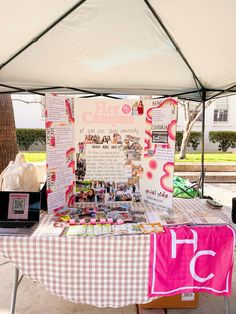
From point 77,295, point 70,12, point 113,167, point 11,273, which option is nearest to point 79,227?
point 77,295

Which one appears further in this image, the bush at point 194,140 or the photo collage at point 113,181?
the bush at point 194,140

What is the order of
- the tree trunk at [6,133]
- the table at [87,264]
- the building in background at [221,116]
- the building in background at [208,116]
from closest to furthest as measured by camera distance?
the table at [87,264] → the tree trunk at [6,133] → the building in background at [208,116] → the building in background at [221,116]

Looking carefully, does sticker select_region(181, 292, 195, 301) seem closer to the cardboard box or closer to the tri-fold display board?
the cardboard box

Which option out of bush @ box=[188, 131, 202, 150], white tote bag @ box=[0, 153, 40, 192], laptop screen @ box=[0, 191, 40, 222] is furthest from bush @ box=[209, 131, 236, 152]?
laptop screen @ box=[0, 191, 40, 222]

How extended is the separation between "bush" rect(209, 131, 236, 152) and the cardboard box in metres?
11.8

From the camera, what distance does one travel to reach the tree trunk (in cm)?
418

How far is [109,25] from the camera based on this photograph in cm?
219

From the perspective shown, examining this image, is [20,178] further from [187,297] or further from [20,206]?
[187,297]

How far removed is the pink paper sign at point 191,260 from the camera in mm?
1842

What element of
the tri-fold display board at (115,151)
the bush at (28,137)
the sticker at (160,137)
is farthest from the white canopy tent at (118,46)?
the bush at (28,137)

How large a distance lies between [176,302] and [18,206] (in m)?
1.47

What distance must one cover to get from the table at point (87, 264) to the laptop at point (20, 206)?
0.61ft

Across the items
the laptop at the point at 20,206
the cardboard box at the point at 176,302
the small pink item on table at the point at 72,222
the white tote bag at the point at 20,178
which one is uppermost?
the white tote bag at the point at 20,178

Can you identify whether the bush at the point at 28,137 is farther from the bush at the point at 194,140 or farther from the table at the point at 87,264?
the table at the point at 87,264
